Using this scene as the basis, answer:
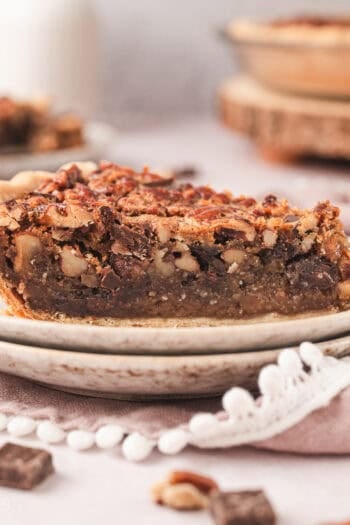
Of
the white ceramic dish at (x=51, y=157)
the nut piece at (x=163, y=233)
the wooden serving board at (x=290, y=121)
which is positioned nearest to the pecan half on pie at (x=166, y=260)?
the nut piece at (x=163, y=233)

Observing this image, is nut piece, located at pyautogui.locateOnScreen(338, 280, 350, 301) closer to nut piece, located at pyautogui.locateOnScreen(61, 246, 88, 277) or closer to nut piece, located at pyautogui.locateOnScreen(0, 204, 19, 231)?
nut piece, located at pyautogui.locateOnScreen(61, 246, 88, 277)

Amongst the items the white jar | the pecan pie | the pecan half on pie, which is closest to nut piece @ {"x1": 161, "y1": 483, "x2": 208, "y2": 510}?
the pecan half on pie

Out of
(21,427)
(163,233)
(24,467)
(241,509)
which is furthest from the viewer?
(163,233)

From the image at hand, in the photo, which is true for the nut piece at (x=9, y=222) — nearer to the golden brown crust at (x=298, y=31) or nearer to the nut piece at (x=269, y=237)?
the nut piece at (x=269, y=237)

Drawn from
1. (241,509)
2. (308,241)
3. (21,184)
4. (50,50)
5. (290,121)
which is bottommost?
(241,509)

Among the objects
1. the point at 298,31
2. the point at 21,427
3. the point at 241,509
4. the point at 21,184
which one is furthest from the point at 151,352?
the point at 298,31

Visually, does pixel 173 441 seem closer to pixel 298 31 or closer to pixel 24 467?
pixel 24 467

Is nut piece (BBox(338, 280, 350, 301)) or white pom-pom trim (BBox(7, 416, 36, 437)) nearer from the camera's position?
white pom-pom trim (BBox(7, 416, 36, 437))
